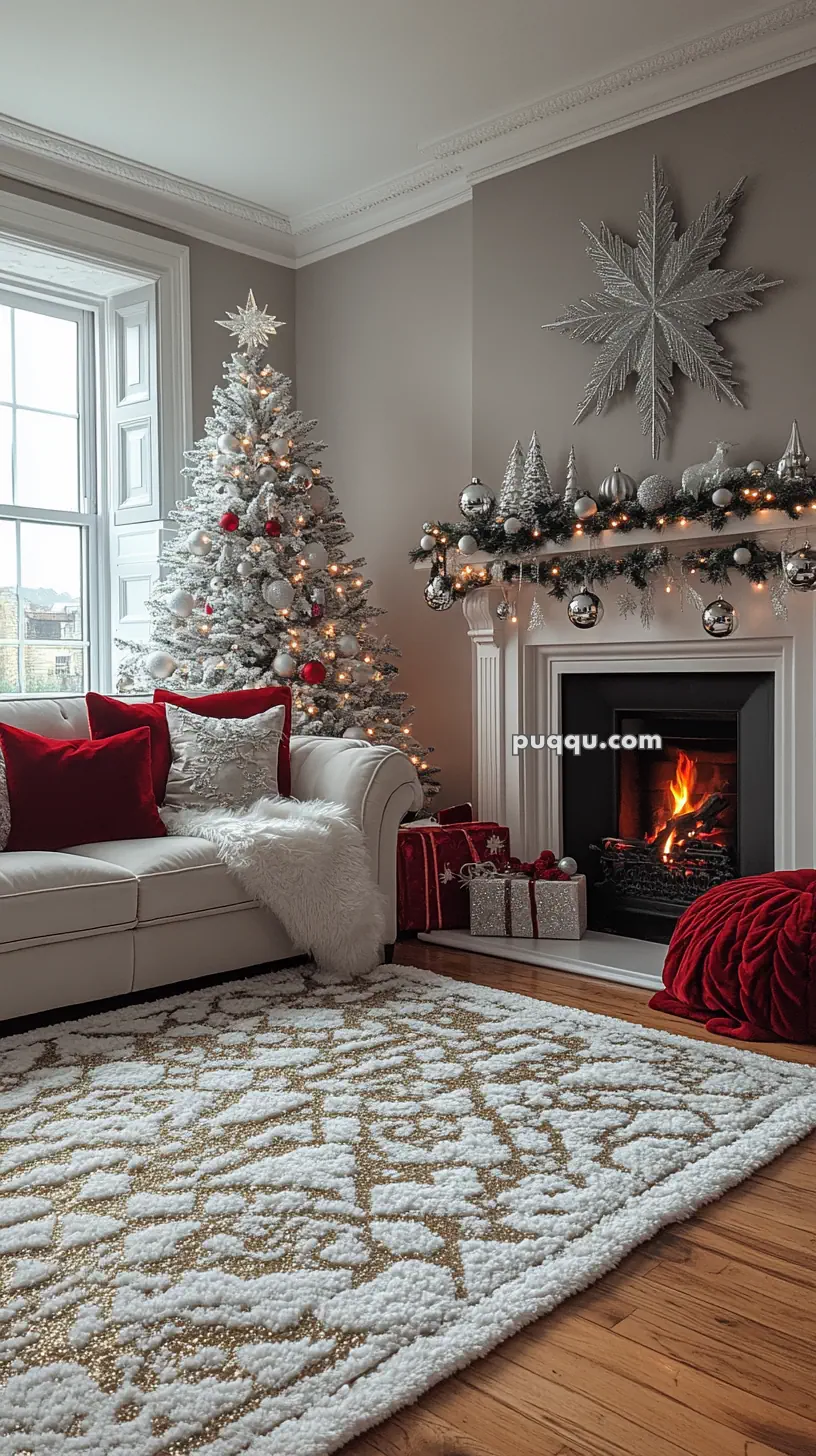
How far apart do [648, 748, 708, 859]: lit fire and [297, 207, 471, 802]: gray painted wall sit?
1.00 meters

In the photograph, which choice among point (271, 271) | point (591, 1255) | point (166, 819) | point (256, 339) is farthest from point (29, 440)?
point (591, 1255)

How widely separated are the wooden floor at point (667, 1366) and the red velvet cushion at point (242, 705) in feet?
7.21

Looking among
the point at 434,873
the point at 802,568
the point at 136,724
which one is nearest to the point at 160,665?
the point at 136,724

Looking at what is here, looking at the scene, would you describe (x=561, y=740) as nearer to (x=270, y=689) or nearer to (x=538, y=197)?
(x=270, y=689)

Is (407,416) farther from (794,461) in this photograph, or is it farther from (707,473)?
(794,461)

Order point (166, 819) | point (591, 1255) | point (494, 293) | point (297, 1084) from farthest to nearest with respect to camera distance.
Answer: point (494, 293)
point (166, 819)
point (297, 1084)
point (591, 1255)

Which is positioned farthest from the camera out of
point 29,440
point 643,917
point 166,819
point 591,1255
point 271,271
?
point 271,271

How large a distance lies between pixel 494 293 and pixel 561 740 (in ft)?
5.85

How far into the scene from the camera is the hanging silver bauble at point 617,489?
387 centimetres

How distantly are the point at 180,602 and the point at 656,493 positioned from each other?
1.83 metres

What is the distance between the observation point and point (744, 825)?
3828 millimetres

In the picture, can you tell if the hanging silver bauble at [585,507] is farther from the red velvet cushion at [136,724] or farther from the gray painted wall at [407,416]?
the red velvet cushion at [136,724]

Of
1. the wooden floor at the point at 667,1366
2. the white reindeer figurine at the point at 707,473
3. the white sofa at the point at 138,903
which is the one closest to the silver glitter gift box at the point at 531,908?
the white sofa at the point at 138,903

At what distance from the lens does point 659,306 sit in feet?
12.7
